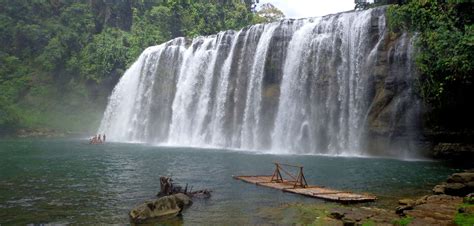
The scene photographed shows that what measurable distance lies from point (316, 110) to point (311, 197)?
70.0 ft

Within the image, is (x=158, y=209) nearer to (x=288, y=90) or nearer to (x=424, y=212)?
(x=424, y=212)

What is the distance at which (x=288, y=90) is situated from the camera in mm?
38312

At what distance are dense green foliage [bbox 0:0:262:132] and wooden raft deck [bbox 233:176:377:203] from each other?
49775 millimetres

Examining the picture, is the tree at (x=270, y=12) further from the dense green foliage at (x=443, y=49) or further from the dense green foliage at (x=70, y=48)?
the dense green foliage at (x=443, y=49)

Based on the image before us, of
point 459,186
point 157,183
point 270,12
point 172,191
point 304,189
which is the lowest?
point 157,183

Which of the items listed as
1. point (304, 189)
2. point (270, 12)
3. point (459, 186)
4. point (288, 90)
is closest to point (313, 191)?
point (304, 189)

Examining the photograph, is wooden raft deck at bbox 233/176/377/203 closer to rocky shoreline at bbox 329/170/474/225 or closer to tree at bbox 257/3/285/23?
rocky shoreline at bbox 329/170/474/225

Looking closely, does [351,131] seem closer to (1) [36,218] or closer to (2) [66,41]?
(1) [36,218]

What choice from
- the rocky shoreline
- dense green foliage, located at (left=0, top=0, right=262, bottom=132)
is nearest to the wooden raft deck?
the rocky shoreline

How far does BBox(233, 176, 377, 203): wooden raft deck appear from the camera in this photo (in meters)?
14.5

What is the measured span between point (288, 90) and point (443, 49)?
52.2 ft

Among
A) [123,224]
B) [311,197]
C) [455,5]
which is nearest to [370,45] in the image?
[455,5]

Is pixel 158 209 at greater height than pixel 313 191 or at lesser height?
lesser

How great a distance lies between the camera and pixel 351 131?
108 feet
